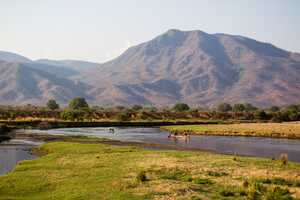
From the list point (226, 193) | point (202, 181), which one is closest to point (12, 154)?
point (202, 181)

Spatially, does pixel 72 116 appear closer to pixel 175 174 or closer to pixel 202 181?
pixel 175 174

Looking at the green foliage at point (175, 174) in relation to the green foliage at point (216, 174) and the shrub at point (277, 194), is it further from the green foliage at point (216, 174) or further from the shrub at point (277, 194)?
the shrub at point (277, 194)

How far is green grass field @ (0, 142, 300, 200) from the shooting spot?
26703 millimetres

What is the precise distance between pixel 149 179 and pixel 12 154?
28669 mm

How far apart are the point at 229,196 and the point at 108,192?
7309mm

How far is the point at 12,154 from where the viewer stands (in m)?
54.6

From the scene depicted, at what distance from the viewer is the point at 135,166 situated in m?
38.0

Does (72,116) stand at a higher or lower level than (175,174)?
higher

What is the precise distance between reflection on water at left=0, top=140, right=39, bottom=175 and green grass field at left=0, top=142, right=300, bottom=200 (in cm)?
317

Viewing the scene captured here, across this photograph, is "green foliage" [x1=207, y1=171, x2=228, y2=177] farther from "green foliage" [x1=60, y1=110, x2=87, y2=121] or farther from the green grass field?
"green foliage" [x1=60, y1=110, x2=87, y2=121]

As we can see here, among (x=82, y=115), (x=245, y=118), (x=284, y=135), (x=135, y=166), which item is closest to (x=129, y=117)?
(x=82, y=115)

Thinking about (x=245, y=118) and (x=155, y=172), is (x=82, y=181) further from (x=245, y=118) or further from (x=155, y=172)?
(x=245, y=118)

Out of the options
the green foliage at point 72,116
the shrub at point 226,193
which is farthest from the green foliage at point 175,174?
the green foliage at point 72,116

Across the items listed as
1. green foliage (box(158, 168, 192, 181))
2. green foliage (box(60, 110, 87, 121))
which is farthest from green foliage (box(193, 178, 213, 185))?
green foliage (box(60, 110, 87, 121))
